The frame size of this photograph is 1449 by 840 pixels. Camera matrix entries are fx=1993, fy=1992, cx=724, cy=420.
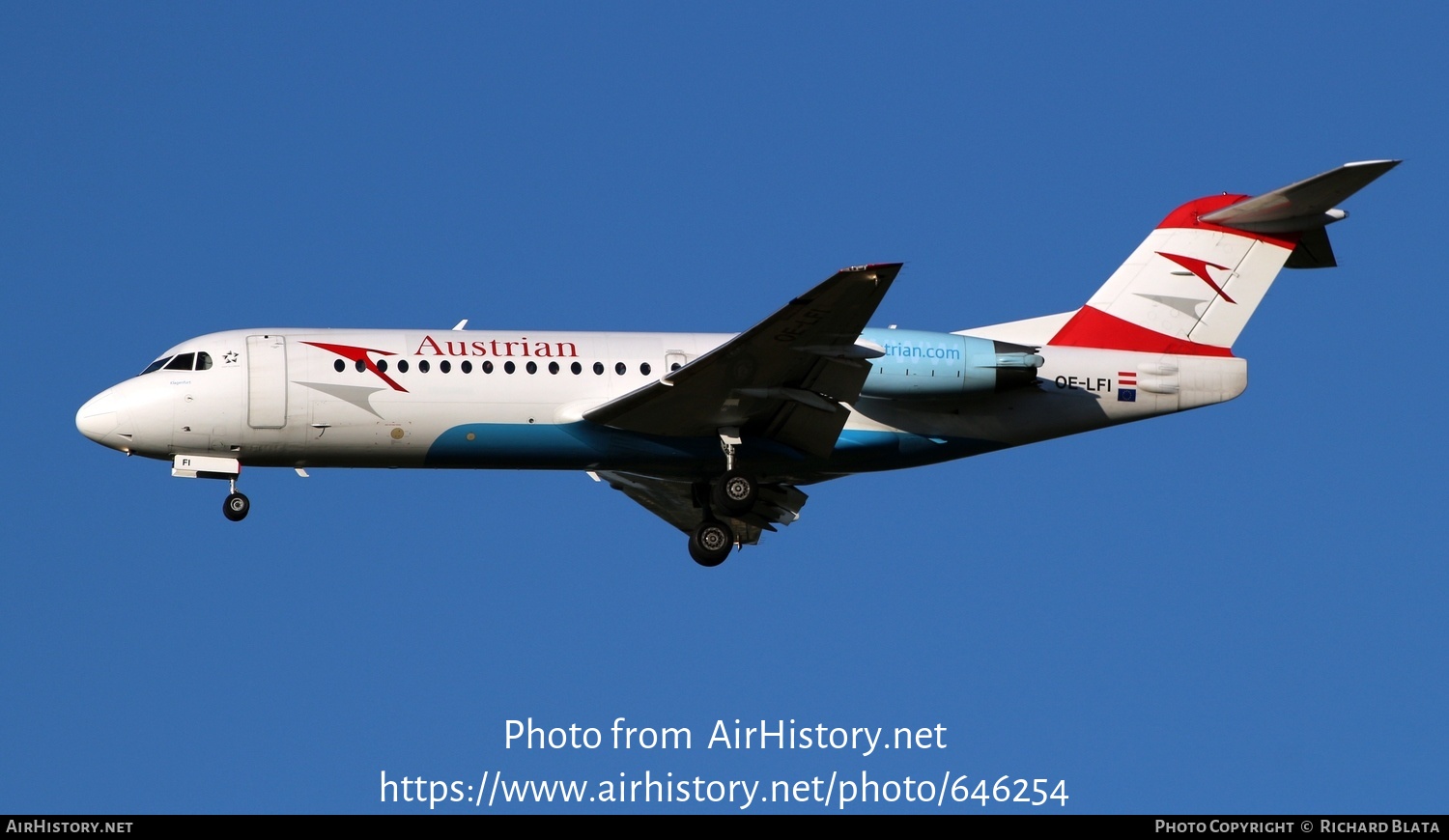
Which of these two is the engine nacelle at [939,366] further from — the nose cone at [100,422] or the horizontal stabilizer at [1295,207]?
the nose cone at [100,422]

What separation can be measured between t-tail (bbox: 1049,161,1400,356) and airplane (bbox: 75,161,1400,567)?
23 centimetres

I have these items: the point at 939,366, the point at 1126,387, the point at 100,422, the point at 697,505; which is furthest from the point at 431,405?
the point at 1126,387

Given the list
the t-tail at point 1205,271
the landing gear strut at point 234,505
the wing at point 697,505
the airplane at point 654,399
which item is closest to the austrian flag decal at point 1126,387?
the airplane at point 654,399

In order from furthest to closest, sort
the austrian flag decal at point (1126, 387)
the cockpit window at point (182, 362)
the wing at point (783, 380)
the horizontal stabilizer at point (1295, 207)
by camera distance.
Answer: the austrian flag decal at point (1126, 387)
the horizontal stabilizer at point (1295, 207)
the cockpit window at point (182, 362)
the wing at point (783, 380)

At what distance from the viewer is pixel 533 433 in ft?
92.9

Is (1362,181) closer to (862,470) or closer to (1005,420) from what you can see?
(1005,420)

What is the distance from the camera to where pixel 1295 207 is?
3041 cm

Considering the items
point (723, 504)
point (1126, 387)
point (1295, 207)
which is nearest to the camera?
point (723, 504)

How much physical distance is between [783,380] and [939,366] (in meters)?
2.27

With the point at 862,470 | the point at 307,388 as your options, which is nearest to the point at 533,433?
the point at 307,388

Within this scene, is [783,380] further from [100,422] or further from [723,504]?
[100,422]

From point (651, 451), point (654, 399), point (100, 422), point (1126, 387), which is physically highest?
point (1126, 387)

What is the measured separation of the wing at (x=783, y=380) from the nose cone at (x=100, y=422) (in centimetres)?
663

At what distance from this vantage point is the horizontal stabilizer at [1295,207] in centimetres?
2927
